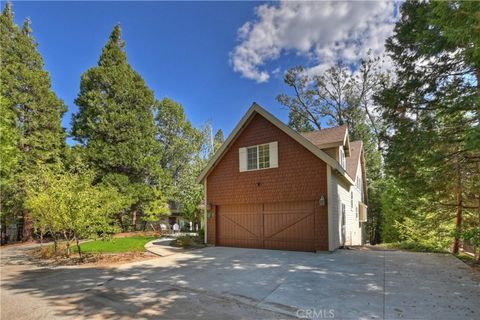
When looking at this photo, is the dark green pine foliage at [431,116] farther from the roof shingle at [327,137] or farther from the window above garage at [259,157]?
the window above garage at [259,157]

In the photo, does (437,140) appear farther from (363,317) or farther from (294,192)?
(363,317)

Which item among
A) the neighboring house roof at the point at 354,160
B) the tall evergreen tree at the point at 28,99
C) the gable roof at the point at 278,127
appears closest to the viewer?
the gable roof at the point at 278,127

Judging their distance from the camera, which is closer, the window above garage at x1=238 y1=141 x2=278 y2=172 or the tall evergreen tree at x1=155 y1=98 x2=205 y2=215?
the window above garage at x1=238 y1=141 x2=278 y2=172

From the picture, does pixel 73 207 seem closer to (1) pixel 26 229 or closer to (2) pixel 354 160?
(1) pixel 26 229

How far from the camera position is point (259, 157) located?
13.3 m

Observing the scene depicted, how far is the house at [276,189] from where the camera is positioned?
11.5 metres

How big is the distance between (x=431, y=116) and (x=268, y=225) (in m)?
7.48

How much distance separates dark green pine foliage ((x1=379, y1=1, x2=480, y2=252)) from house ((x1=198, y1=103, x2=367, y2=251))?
260 cm

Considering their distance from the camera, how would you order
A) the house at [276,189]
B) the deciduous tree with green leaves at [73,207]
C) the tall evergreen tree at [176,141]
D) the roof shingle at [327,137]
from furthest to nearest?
1. the tall evergreen tree at [176,141]
2. the roof shingle at [327,137]
3. the house at [276,189]
4. the deciduous tree with green leaves at [73,207]

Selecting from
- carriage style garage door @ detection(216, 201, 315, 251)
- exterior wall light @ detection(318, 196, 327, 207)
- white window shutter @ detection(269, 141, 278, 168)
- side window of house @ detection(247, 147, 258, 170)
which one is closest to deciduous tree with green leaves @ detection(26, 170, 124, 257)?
carriage style garage door @ detection(216, 201, 315, 251)

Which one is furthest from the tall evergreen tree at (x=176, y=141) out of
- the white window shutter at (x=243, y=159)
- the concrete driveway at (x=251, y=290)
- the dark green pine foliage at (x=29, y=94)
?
the concrete driveway at (x=251, y=290)

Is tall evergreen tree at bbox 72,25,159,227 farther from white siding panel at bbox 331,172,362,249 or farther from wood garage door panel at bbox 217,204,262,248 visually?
white siding panel at bbox 331,172,362,249

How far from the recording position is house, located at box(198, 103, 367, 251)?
37.6ft

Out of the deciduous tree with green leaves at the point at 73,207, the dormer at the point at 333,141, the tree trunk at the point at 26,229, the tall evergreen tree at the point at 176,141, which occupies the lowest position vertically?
the tree trunk at the point at 26,229
